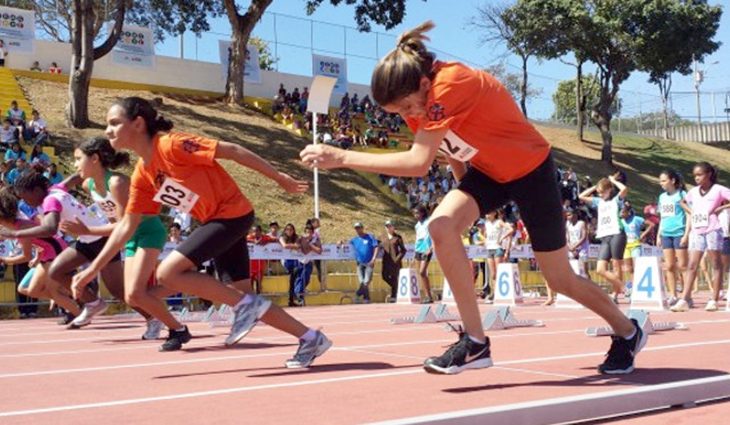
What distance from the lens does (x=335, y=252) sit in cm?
2069

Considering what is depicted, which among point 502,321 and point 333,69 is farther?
point 333,69

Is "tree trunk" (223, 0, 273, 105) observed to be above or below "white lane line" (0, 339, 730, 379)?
above

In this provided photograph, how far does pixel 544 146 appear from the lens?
16.5 feet

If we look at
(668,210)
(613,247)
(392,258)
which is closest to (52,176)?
(392,258)

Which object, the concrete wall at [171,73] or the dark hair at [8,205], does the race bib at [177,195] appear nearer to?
the dark hair at [8,205]

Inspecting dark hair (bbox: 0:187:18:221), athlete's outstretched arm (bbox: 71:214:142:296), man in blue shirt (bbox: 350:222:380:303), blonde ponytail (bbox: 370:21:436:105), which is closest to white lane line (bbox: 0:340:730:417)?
blonde ponytail (bbox: 370:21:436:105)

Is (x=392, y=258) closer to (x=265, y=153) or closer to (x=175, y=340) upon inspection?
(x=175, y=340)

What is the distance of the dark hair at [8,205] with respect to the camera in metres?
10.7

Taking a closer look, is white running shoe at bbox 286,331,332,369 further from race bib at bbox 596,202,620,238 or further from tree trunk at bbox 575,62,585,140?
tree trunk at bbox 575,62,585,140

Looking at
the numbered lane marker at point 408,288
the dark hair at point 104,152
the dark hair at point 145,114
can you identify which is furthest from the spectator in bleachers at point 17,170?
the dark hair at point 145,114

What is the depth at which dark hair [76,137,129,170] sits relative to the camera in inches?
352

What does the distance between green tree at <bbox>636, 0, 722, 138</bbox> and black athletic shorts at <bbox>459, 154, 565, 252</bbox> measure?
49.5 metres

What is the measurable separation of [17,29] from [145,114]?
32.1 m

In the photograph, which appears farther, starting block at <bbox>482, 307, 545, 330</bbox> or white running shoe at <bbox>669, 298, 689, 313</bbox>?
white running shoe at <bbox>669, 298, 689, 313</bbox>
